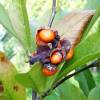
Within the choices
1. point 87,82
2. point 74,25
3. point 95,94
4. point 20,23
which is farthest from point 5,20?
point 87,82

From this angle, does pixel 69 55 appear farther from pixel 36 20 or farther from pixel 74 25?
pixel 36 20

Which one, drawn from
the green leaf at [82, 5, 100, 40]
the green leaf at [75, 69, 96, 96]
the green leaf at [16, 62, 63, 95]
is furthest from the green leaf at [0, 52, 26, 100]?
the green leaf at [75, 69, 96, 96]

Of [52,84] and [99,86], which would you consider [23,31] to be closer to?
[52,84]

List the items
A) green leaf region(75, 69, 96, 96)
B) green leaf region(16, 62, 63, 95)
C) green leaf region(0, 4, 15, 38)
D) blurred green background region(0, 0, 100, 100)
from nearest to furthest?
green leaf region(16, 62, 63, 95), green leaf region(0, 4, 15, 38), blurred green background region(0, 0, 100, 100), green leaf region(75, 69, 96, 96)

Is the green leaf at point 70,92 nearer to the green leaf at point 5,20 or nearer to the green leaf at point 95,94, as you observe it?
the green leaf at point 95,94

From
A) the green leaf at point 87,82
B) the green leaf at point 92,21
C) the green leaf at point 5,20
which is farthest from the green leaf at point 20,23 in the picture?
the green leaf at point 87,82

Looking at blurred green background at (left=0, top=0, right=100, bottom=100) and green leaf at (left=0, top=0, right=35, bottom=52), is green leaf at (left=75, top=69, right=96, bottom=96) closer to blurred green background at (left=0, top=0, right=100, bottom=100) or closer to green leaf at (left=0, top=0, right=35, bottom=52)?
blurred green background at (left=0, top=0, right=100, bottom=100)
